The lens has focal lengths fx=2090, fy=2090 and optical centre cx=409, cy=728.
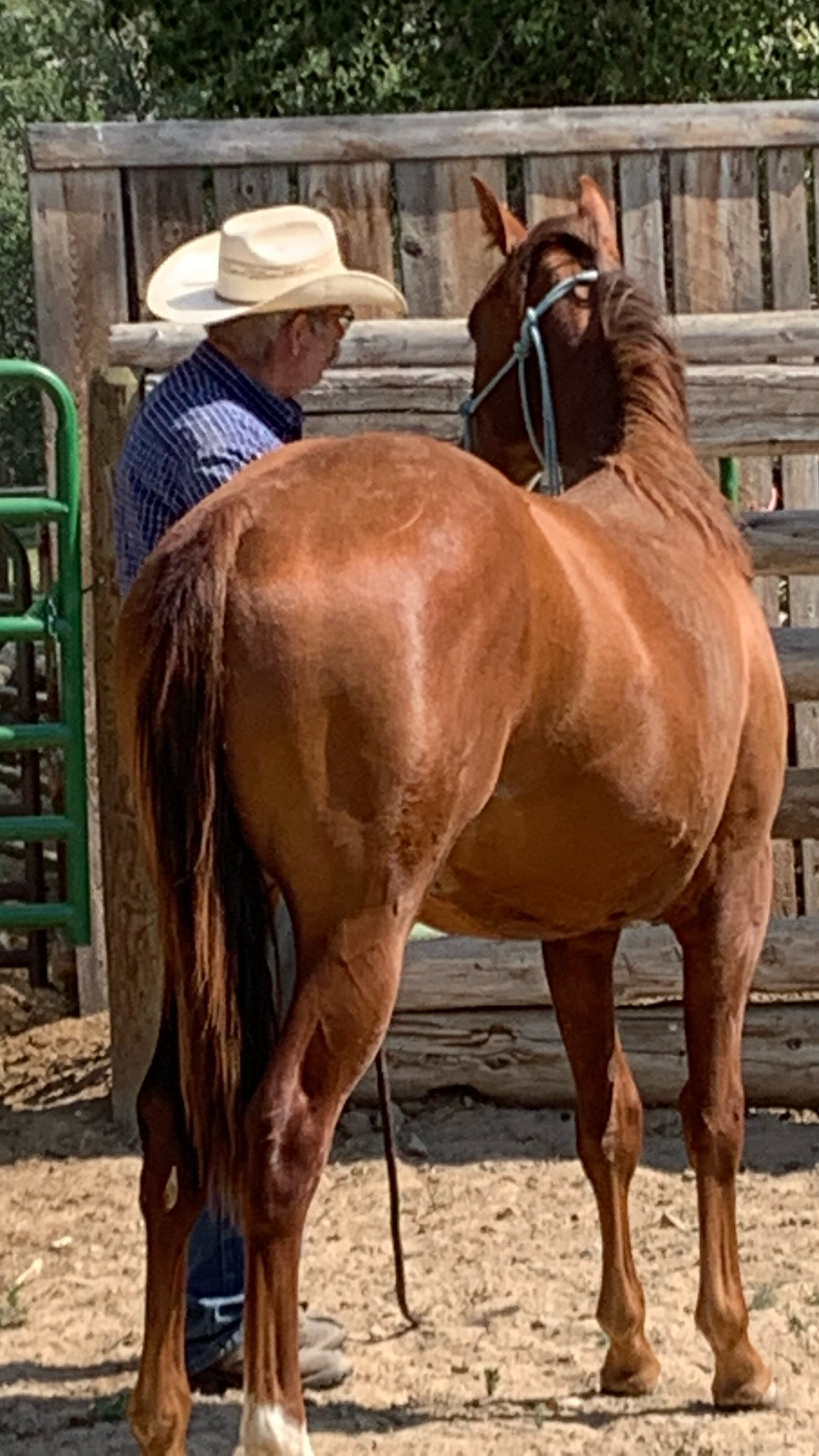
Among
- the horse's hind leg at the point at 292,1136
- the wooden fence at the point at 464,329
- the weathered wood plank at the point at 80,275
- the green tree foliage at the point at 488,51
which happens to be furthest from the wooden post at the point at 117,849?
the green tree foliage at the point at 488,51

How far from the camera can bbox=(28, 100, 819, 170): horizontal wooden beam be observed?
243 inches

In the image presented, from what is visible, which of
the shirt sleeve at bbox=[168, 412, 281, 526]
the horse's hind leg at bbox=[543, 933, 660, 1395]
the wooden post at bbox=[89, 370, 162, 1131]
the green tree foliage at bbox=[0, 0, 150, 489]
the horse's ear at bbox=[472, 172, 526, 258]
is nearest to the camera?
the shirt sleeve at bbox=[168, 412, 281, 526]

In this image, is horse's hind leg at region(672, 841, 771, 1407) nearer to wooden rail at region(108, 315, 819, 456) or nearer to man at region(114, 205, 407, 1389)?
man at region(114, 205, 407, 1389)

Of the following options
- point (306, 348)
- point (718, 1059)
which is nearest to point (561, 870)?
point (718, 1059)

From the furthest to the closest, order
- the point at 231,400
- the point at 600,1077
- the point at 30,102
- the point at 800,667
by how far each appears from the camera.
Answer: the point at 30,102, the point at 800,667, the point at 600,1077, the point at 231,400

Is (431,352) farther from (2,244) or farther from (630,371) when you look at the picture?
(2,244)

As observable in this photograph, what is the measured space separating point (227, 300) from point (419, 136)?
2.63 metres

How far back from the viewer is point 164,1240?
3258mm

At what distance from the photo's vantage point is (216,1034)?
3070 millimetres

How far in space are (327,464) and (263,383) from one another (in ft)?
2.49

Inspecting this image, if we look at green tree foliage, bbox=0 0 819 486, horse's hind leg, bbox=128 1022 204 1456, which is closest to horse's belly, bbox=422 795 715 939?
horse's hind leg, bbox=128 1022 204 1456

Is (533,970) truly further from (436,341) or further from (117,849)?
(436,341)

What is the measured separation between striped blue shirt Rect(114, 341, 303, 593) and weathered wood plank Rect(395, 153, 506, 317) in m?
2.63

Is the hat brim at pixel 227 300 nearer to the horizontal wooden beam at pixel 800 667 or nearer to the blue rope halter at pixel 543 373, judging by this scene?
the blue rope halter at pixel 543 373
